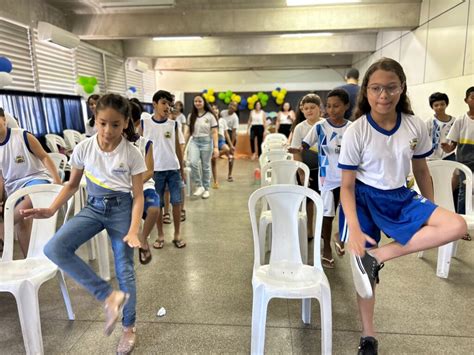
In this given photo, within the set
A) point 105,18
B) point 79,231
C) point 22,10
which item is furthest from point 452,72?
point 22,10

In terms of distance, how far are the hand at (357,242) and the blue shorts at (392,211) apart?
79mm

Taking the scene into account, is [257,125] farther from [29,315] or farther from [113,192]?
[29,315]

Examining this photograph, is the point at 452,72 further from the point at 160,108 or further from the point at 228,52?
the point at 228,52

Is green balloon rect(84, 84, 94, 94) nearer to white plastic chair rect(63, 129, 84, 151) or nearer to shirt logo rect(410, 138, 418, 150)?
white plastic chair rect(63, 129, 84, 151)

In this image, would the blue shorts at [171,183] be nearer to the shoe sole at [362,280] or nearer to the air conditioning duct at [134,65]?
the shoe sole at [362,280]

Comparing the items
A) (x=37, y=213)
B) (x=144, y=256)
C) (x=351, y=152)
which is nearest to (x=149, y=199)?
(x=144, y=256)

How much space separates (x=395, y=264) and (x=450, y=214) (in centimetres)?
178

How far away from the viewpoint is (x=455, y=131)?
12.1ft

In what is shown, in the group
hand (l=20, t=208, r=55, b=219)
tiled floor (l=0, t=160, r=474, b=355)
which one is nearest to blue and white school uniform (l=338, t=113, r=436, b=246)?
tiled floor (l=0, t=160, r=474, b=355)

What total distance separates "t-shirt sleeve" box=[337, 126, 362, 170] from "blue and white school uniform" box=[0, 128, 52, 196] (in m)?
2.35

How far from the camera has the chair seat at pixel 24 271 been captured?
6.16 feet

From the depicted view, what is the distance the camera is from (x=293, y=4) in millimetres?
6371

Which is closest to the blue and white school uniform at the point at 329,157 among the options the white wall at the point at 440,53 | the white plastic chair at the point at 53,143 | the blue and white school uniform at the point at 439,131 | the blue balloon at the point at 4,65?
the blue and white school uniform at the point at 439,131

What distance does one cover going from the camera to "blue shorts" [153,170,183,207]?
3453mm
